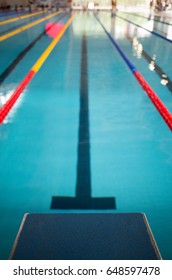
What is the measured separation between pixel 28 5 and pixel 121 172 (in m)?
26.1

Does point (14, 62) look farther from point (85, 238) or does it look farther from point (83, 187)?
point (85, 238)

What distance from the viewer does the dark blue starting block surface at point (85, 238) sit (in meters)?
1.31

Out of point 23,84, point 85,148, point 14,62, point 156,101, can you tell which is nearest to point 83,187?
point 85,148

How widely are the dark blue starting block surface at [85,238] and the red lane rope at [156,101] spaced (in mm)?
1643

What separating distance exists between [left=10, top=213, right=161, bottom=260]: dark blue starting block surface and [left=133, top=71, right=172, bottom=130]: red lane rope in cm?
164

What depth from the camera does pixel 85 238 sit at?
1.42 metres

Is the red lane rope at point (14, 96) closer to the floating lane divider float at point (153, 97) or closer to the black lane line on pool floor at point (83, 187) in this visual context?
the black lane line on pool floor at point (83, 187)

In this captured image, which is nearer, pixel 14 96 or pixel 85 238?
pixel 85 238

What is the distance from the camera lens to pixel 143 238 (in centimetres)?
142

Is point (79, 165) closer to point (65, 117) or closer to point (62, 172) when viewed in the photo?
point (62, 172)

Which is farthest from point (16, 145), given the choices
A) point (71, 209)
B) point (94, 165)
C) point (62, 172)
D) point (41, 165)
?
point (71, 209)

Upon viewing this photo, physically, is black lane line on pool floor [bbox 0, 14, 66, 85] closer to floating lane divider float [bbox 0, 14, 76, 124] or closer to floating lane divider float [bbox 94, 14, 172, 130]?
floating lane divider float [bbox 0, 14, 76, 124]

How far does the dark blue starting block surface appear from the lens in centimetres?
131

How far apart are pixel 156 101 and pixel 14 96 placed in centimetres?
194
